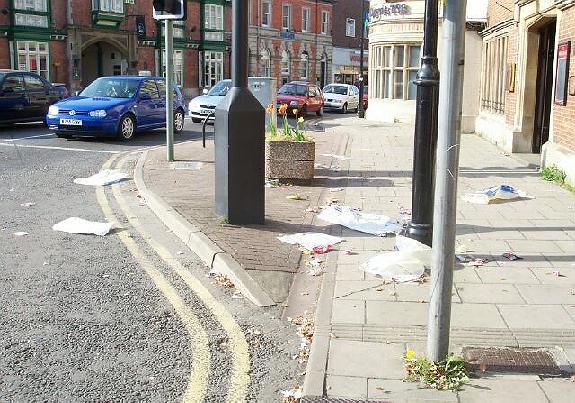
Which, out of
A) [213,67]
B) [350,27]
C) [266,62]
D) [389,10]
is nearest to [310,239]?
[389,10]

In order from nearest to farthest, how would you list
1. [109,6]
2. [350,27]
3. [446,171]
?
1. [446,171]
2. [109,6]
3. [350,27]

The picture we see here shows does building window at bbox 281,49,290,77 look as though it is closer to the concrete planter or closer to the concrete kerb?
the concrete planter

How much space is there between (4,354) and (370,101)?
2305 cm

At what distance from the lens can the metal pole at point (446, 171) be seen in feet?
11.7

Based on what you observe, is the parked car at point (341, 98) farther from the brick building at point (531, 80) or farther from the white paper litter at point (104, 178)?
the white paper litter at point (104, 178)

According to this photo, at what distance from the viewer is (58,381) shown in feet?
12.2

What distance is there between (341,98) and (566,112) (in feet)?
80.5

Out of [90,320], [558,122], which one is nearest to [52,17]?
[558,122]

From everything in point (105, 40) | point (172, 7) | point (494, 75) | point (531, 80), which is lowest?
point (531, 80)

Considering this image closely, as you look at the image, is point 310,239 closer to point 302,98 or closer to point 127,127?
point 127,127

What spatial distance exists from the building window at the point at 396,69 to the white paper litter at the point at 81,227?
17507 mm

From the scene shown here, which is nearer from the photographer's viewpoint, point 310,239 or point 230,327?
point 230,327

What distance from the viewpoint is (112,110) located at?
15539 mm

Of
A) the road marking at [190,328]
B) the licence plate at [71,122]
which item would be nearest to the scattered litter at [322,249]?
the road marking at [190,328]
